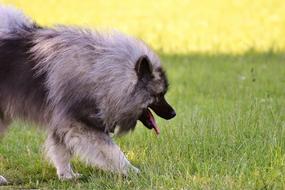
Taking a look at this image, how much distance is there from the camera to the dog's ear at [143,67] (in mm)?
5922

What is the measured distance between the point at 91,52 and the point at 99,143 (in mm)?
797

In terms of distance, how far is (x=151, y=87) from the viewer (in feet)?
19.9

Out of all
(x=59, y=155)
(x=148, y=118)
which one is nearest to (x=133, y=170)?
(x=148, y=118)

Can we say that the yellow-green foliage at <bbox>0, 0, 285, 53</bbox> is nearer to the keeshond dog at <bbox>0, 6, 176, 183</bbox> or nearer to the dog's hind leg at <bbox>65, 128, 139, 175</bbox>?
the keeshond dog at <bbox>0, 6, 176, 183</bbox>

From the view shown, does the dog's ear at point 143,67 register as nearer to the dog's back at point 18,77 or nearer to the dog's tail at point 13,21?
the dog's back at point 18,77

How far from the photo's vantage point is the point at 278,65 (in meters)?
12.0

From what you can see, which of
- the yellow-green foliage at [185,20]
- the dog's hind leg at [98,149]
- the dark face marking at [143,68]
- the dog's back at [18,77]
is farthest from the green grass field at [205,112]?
the dark face marking at [143,68]

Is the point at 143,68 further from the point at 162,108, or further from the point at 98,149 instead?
the point at 98,149

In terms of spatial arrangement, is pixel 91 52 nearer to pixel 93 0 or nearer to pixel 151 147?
pixel 151 147

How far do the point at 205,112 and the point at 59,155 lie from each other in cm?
225

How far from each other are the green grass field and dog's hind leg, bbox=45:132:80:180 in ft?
0.34

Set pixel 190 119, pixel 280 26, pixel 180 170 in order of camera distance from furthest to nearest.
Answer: pixel 280 26
pixel 190 119
pixel 180 170

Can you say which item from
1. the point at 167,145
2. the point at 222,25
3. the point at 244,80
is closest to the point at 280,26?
the point at 222,25

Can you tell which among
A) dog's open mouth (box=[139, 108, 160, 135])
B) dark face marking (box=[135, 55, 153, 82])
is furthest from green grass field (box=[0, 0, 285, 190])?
dark face marking (box=[135, 55, 153, 82])
